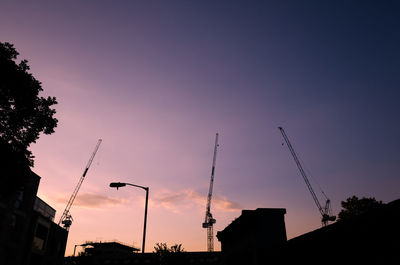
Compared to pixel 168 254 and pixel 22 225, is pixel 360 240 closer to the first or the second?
pixel 168 254

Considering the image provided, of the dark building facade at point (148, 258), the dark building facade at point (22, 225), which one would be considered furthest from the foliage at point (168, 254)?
the dark building facade at point (22, 225)

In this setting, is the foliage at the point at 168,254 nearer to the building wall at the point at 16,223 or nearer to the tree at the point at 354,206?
the building wall at the point at 16,223

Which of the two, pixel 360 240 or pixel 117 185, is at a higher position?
pixel 117 185

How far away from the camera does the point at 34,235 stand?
38.8 meters

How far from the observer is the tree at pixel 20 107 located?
18.5 m

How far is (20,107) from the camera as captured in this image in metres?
19.5

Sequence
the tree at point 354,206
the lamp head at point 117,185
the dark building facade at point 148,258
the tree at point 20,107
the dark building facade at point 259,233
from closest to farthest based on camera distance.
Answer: the tree at point 20,107
the lamp head at point 117,185
the dark building facade at point 259,233
the dark building facade at point 148,258
the tree at point 354,206

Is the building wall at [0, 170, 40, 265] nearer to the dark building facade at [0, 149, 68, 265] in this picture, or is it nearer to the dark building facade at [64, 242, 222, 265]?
the dark building facade at [0, 149, 68, 265]

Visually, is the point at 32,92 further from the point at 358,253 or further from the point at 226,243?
the point at 226,243

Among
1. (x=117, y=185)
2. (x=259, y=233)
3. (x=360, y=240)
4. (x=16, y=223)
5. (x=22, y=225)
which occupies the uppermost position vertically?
(x=117, y=185)

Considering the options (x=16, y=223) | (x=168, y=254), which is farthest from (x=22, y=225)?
(x=168, y=254)

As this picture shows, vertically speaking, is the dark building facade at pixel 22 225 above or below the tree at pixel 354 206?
below

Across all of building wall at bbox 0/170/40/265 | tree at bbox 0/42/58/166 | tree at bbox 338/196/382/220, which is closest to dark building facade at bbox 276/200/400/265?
tree at bbox 0/42/58/166

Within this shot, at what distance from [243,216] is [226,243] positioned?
9108 millimetres
